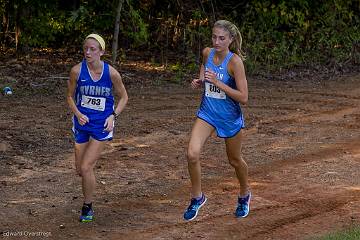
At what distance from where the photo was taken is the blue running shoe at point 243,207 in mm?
6762

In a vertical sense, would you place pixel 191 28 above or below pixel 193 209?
above

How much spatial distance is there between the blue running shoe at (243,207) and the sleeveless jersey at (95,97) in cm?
153

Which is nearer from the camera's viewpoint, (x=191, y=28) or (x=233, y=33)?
(x=233, y=33)

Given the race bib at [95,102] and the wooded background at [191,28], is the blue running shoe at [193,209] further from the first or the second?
the wooded background at [191,28]

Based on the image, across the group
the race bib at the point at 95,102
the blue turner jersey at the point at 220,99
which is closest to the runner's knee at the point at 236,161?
the blue turner jersey at the point at 220,99

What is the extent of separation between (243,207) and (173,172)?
5.90 feet

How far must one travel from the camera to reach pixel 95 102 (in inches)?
250

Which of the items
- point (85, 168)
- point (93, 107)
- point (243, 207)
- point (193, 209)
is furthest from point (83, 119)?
point (243, 207)

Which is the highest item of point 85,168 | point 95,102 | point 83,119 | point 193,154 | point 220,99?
point 220,99

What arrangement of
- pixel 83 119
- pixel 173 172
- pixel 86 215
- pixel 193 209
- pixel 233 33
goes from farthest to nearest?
pixel 173 172, pixel 193 209, pixel 86 215, pixel 233 33, pixel 83 119

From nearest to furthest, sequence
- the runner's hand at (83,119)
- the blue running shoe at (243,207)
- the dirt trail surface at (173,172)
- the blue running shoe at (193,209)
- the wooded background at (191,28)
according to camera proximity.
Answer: the runner's hand at (83,119) → the dirt trail surface at (173,172) → the blue running shoe at (193,209) → the blue running shoe at (243,207) → the wooded background at (191,28)

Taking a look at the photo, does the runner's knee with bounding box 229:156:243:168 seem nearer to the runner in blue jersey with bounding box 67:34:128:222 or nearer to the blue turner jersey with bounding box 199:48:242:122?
the blue turner jersey with bounding box 199:48:242:122

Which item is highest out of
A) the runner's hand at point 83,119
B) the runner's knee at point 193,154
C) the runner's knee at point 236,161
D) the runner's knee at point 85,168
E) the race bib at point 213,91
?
the race bib at point 213,91

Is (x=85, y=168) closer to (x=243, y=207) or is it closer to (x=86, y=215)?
(x=86, y=215)
